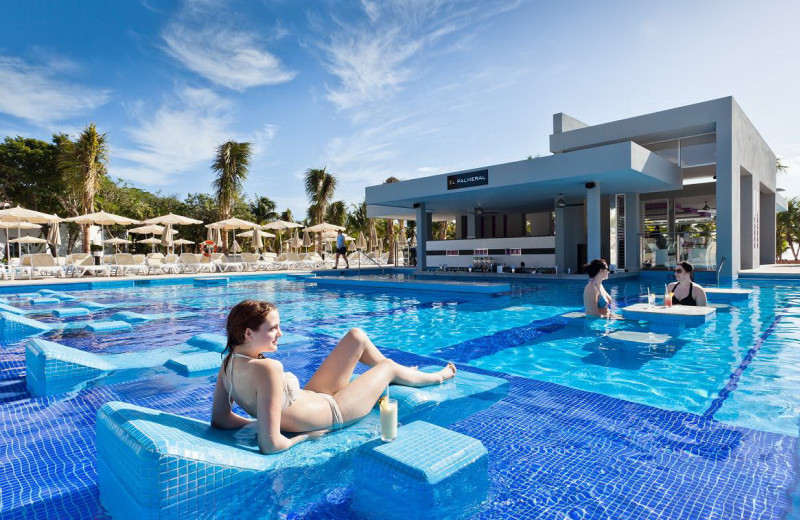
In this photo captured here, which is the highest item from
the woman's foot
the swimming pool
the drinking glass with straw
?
the drinking glass with straw

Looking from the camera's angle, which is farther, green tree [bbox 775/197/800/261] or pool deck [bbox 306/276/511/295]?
green tree [bbox 775/197/800/261]

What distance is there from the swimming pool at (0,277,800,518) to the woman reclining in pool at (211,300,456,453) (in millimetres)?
408

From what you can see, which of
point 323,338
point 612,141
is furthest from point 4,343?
point 612,141

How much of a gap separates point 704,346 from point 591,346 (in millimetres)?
1423

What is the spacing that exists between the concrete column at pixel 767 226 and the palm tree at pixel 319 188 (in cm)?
2594

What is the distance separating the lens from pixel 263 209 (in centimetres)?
4369

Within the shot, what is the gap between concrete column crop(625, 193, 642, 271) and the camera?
16328 millimetres

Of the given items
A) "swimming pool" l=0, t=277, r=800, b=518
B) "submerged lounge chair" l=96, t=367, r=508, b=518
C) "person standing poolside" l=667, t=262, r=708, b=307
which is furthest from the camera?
"person standing poolside" l=667, t=262, r=708, b=307

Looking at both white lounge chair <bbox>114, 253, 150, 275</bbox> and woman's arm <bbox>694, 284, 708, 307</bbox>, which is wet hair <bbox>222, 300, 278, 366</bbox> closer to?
woman's arm <bbox>694, 284, 708, 307</bbox>

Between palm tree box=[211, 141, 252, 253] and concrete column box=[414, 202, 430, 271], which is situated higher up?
palm tree box=[211, 141, 252, 253]

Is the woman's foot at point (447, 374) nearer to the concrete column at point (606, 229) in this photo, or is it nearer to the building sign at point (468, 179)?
the building sign at point (468, 179)

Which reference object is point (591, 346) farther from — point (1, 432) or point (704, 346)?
point (1, 432)

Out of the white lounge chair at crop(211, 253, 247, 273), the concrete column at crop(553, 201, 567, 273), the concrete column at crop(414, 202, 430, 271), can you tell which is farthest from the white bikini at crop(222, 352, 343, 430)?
the white lounge chair at crop(211, 253, 247, 273)

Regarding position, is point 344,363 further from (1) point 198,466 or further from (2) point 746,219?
(2) point 746,219
